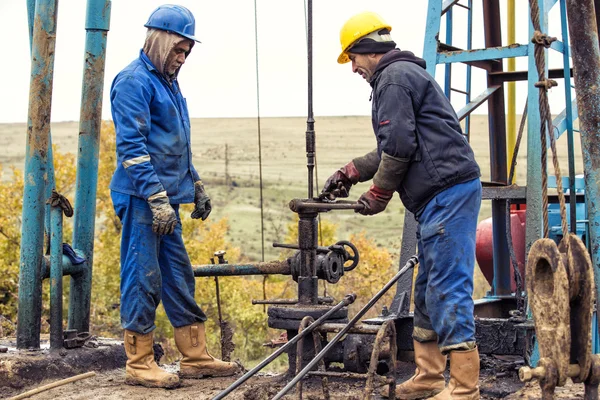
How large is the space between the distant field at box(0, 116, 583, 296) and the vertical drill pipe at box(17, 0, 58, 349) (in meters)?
33.3

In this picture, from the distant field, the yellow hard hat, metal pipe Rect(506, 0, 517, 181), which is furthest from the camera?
the distant field

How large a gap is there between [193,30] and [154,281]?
1.68 meters

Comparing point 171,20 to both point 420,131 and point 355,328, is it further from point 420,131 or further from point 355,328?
point 355,328

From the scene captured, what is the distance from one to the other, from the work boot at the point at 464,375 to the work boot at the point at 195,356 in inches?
76.2

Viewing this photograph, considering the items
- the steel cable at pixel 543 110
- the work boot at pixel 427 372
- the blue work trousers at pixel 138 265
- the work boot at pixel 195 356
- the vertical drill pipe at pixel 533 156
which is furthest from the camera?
the vertical drill pipe at pixel 533 156

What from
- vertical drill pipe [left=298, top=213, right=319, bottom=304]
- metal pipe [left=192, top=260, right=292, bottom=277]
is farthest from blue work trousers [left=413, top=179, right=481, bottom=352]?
metal pipe [left=192, top=260, right=292, bottom=277]

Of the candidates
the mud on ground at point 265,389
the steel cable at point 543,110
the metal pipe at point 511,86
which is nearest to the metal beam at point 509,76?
the metal pipe at point 511,86

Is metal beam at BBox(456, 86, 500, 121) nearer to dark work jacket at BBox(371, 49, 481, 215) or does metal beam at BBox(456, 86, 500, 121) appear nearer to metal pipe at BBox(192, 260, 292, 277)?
metal pipe at BBox(192, 260, 292, 277)

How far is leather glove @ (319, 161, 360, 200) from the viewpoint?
5480 mm

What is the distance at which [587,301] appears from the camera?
3.75 meters

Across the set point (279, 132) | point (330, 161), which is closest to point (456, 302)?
point (330, 161)

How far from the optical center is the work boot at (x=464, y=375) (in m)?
4.69

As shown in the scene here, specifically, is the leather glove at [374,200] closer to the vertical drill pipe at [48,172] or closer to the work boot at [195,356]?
the work boot at [195,356]

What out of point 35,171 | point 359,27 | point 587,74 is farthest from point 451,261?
point 35,171
